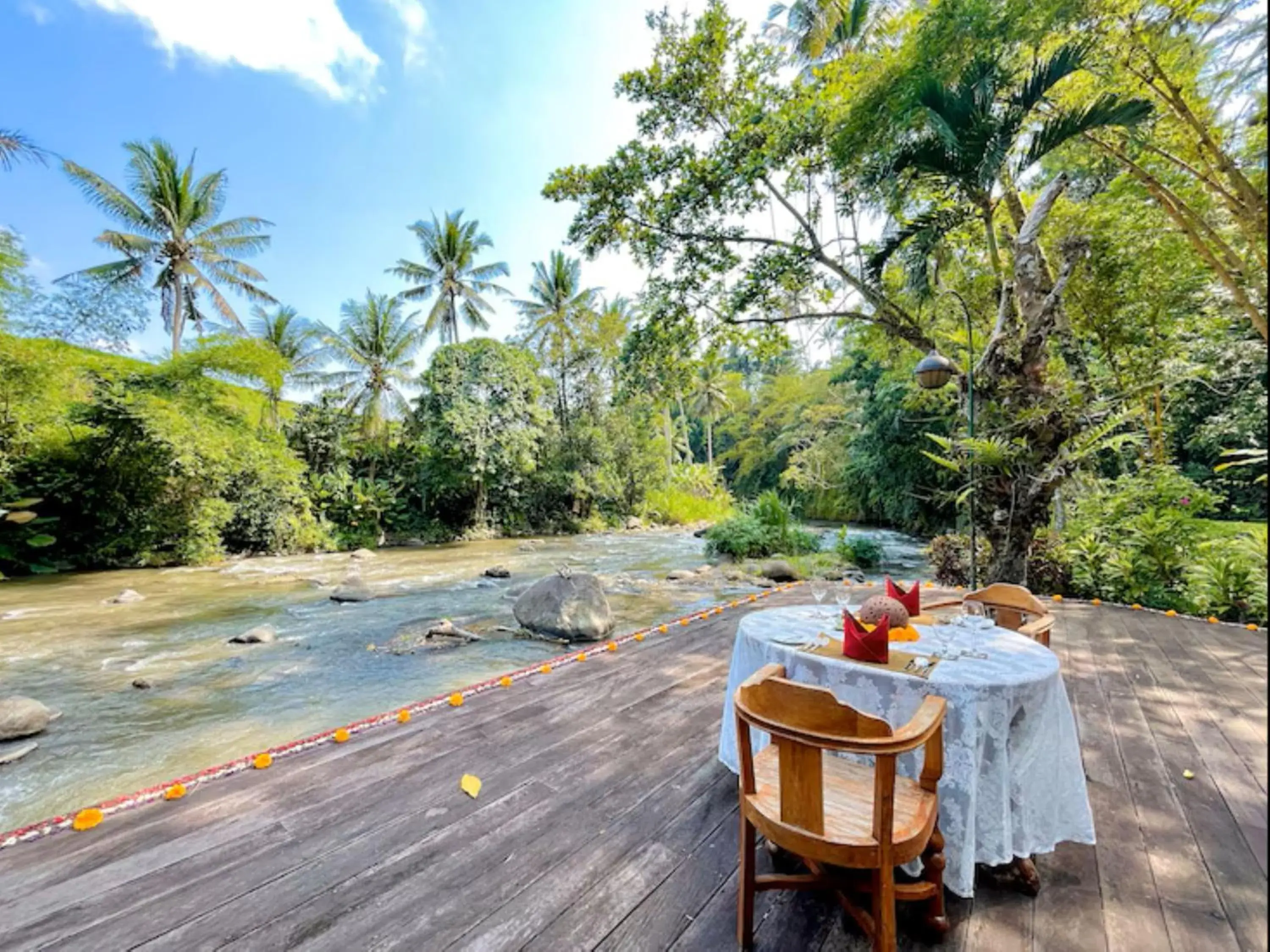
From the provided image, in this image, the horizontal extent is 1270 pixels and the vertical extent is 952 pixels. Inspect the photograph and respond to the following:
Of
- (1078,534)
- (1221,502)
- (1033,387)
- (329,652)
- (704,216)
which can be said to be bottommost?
(329,652)

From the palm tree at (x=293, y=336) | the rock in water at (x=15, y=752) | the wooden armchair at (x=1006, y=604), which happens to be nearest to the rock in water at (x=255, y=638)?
the rock in water at (x=15, y=752)

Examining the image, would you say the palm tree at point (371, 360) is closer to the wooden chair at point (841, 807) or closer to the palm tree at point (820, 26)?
the palm tree at point (820, 26)

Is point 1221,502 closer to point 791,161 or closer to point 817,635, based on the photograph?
point 817,635

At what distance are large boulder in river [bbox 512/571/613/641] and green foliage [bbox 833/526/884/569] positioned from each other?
582cm

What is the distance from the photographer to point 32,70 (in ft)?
19.0

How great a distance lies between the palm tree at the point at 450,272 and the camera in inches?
644

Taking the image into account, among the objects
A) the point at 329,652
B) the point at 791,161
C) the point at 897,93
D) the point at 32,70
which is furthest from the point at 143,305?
the point at 897,93

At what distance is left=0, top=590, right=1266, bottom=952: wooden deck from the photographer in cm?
141

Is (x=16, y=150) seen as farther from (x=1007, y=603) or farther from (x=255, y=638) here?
(x=1007, y=603)

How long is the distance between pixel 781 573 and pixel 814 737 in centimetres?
753

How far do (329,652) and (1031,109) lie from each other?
25.5 ft

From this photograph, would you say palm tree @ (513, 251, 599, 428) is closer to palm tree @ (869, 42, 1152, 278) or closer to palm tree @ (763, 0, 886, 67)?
palm tree @ (763, 0, 886, 67)

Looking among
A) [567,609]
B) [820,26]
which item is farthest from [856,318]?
[820,26]

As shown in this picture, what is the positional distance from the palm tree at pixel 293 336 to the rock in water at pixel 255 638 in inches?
450
